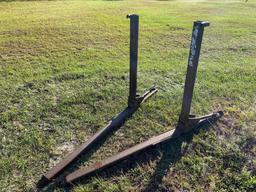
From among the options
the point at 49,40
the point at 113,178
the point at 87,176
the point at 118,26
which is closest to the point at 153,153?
the point at 113,178

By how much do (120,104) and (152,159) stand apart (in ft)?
3.55

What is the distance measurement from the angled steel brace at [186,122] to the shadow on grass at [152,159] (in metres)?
0.06

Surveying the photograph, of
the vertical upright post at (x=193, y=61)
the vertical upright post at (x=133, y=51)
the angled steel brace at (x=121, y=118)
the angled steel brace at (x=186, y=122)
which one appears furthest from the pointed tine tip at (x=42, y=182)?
the vertical upright post at (x=193, y=61)

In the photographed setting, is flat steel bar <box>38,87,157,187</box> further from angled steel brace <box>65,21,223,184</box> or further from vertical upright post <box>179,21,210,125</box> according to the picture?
vertical upright post <box>179,21,210,125</box>

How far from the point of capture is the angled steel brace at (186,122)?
2.18m

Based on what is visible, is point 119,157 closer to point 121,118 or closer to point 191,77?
point 121,118

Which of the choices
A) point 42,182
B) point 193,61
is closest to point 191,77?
point 193,61

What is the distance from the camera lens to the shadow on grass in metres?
2.15

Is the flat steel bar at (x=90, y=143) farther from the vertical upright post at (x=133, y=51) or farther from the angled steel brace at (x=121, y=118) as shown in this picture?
the vertical upright post at (x=133, y=51)

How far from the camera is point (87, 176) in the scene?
219 centimetres

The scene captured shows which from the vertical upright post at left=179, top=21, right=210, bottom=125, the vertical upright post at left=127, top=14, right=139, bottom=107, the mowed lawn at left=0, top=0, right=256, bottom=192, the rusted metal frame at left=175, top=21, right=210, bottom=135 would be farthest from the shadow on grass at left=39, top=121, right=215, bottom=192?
the vertical upright post at left=127, top=14, right=139, bottom=107

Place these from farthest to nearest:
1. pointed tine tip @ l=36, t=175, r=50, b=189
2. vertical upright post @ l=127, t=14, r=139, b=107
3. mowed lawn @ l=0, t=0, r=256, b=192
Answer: vertical upright post @ l=127, t=14, r=139, b=107 → mowed lawn @ l=0, t=0, r=256, b=192 → pointed tine tip @ l=36, t=175, r=50, b=189

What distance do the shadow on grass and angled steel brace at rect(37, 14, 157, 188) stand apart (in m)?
0.06

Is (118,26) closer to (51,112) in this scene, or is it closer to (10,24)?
(10,24)
